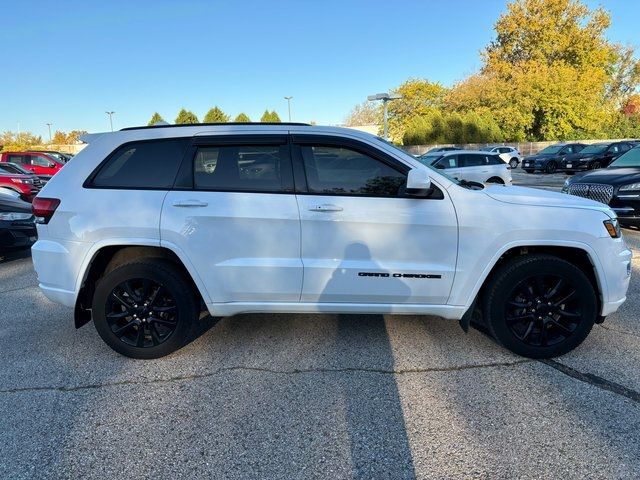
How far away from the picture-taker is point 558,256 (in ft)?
11.6

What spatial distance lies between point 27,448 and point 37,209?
179 centimetres

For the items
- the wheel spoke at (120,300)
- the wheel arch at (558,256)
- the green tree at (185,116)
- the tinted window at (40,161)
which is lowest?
the wheel spoke at (120,300)

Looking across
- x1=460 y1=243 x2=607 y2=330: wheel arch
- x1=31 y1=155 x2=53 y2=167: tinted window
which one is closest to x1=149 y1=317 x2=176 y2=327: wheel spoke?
x1=460 y1=243 x2=607 y2=330: wheel arch

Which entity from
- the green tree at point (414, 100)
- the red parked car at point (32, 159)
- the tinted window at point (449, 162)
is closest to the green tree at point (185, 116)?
the green tree at point (414, 100)

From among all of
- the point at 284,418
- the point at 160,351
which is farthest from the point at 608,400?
the point at 160,351

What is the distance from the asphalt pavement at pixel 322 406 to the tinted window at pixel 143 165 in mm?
1405

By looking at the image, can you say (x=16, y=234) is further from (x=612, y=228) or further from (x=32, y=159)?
(x=32, y=159)

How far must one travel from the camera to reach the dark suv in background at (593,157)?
23875 mm

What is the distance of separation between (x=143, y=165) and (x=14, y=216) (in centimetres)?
487

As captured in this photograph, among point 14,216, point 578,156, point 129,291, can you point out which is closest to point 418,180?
point 129,291

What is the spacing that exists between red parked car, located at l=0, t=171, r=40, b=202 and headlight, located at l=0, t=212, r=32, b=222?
5.69 m

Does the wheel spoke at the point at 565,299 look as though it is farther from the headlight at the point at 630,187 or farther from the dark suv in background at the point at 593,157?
the dark suv in background at the point at 593,157

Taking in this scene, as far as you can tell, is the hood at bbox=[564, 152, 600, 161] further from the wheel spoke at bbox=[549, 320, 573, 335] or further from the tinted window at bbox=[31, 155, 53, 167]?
the tinted window at bbox=[31, 155, 53, 167]

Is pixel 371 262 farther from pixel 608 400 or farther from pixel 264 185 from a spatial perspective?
Answer: pixel 608 400
